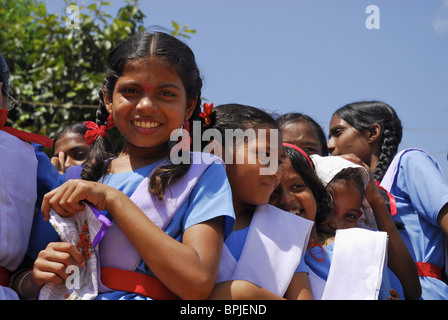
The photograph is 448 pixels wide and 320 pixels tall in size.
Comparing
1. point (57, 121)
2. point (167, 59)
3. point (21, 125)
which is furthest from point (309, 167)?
point (21, 125)

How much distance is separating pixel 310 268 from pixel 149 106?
3.72 feet

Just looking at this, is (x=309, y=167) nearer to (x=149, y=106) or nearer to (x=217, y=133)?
(x=217, y=133)

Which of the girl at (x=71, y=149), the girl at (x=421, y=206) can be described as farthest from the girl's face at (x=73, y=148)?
the girl at (x=421, y=206)

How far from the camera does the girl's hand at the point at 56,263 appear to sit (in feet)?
6.11

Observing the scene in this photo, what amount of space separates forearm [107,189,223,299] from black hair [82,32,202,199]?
0.93 feet

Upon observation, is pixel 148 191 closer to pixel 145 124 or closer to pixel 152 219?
pixel 152 219

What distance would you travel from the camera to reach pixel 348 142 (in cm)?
391

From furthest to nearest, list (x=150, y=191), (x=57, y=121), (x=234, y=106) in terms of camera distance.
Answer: (x=57, y=121) < (x=234, y=106) < (x=150, y=191)

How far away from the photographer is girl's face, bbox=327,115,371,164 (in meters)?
3.89

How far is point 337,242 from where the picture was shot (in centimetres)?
246

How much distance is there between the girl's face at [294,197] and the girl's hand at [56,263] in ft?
3.91

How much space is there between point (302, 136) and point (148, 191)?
195cm
